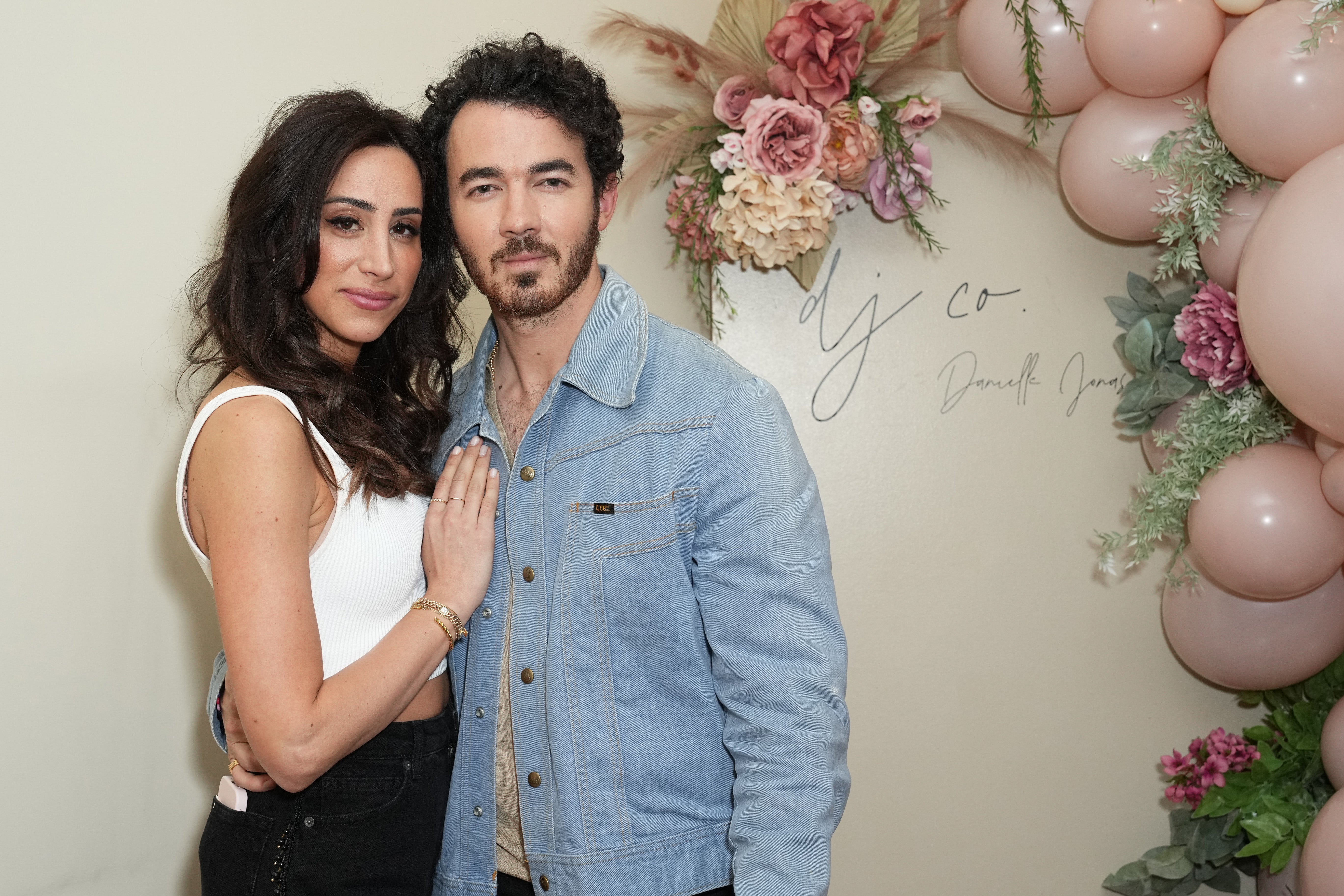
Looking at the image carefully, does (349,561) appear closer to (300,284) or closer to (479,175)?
(300,284)

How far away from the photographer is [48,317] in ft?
5.79

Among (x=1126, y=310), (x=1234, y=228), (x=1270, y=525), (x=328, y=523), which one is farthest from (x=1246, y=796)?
(x=328, y=523)

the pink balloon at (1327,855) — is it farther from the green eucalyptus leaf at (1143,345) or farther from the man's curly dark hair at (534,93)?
the man's curly dark hair at (534,93)

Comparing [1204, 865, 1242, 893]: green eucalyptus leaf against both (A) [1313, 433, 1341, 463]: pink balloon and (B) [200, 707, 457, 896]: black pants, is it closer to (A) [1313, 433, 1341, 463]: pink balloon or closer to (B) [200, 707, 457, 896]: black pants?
(A) [1313, 433, 1341, 463]: pink balloon

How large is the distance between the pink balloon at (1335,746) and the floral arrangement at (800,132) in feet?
3.93

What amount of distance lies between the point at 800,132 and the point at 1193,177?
2.54 feet

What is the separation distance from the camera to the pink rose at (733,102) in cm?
236

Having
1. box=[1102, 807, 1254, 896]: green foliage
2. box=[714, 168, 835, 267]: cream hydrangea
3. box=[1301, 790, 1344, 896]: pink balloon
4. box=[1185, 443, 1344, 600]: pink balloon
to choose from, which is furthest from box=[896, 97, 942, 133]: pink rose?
box=[1102, 807, 1254, 896]: green foliage

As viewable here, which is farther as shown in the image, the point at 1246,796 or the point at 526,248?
the point at 1246,796

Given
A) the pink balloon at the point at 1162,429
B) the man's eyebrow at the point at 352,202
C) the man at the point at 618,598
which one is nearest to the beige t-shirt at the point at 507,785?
the man at the point at 618,598

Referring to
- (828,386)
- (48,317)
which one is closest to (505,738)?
(48,317)

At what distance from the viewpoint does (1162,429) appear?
2.22 meters

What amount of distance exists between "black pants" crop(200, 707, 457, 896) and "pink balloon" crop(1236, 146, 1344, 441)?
1462 millimetres

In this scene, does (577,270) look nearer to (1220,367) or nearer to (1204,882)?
(1220,367)
